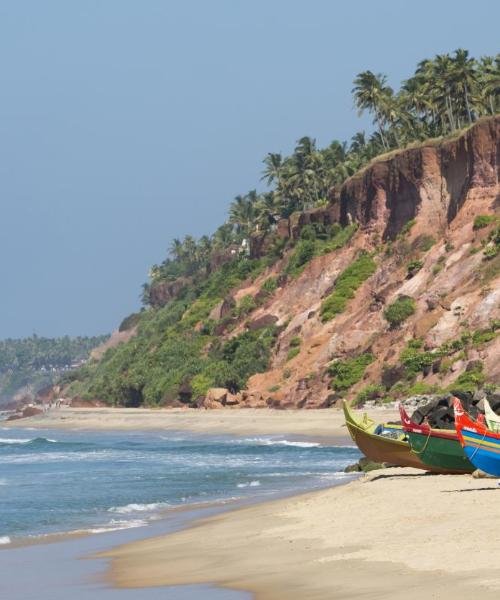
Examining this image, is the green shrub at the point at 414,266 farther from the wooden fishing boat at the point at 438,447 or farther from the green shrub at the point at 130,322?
the green shrub at the point at 130,322

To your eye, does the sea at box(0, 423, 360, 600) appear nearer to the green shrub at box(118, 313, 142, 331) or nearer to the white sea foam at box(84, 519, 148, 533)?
the white sea foam at box(84, 519, 148, 533)

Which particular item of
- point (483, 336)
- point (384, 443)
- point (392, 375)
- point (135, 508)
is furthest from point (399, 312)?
point (135, 508)

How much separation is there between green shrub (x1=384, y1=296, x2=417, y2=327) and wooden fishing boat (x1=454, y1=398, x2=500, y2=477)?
47.8 m

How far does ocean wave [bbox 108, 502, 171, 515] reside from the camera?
29.5m

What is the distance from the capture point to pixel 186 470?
42.3 meters

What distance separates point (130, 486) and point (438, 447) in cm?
1355

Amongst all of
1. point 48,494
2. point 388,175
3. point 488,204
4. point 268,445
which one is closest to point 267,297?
point 388,175

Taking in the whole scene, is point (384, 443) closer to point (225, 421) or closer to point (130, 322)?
point (225, 421)

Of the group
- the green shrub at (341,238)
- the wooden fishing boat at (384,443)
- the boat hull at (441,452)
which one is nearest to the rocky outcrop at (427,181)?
the green shrub at (341,238)

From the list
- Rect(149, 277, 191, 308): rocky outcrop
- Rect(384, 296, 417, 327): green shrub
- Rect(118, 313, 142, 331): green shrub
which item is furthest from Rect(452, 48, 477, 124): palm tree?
Rect(118, 313, 142, 331): green shrub

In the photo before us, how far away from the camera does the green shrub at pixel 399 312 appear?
69.6 m

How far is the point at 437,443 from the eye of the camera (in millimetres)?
26297

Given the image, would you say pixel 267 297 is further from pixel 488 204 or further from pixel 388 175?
pixel 488 204

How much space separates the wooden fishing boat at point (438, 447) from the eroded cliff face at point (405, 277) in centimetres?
3006
